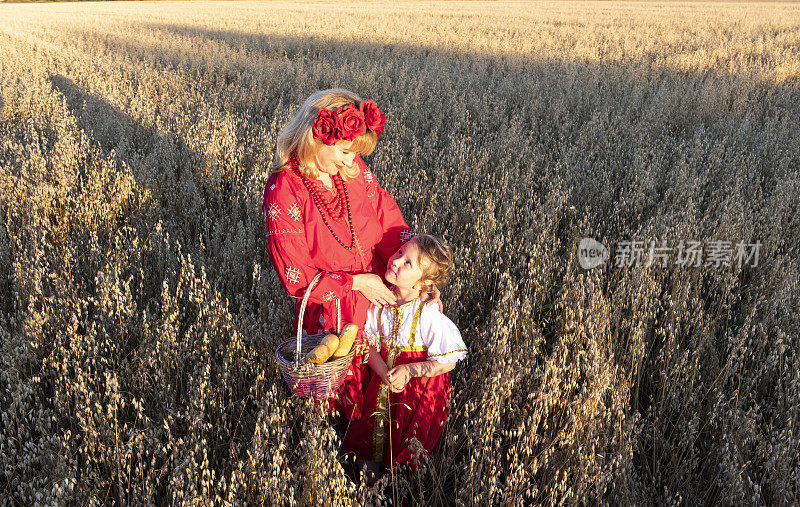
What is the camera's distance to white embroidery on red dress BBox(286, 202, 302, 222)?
2096mm

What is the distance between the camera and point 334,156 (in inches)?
81.7

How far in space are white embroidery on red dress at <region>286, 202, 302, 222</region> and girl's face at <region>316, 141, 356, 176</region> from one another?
185 millimetres

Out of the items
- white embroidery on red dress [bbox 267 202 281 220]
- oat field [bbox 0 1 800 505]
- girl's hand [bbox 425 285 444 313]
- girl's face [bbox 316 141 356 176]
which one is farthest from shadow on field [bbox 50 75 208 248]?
girl's hand [bbox 425 285 444 313]

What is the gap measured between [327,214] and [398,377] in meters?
0.70

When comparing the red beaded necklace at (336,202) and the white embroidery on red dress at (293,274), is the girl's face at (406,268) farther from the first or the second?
the white embroidery on red dress at (293,274)

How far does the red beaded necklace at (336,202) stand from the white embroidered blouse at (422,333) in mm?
343

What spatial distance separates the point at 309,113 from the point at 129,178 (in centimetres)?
234

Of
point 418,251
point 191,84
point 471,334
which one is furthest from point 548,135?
point 191,84

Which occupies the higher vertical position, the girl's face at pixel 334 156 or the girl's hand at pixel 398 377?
the girl's face at pixel 334 156

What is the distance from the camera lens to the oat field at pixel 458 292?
1.88 meters

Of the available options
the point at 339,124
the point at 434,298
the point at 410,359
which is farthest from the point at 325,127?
the point at 410,359

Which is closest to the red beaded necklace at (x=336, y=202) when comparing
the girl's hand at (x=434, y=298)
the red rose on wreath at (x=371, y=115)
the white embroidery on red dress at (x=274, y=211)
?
the white embroidery on red dress at (x=274, y=211)

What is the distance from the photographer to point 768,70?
7516 millimetres

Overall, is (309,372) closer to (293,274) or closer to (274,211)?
(293,274)
